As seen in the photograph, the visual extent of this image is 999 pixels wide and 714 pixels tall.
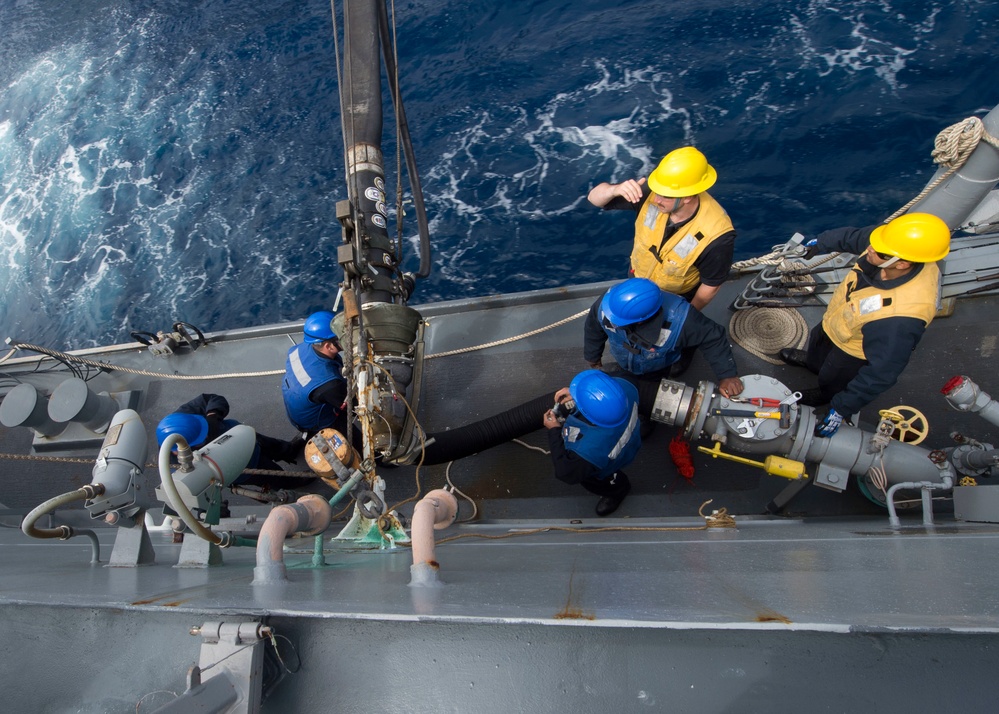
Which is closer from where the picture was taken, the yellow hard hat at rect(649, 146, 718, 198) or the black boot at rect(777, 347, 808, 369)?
the yellow hard hat at rect(649, 146, 718, 198)

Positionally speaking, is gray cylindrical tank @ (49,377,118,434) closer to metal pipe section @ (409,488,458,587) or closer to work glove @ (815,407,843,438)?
metal pipe section @ (409,488,458,587)

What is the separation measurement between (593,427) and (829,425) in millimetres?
1398

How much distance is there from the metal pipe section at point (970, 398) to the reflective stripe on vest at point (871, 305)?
0.38m

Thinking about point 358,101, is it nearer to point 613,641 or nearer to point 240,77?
point 613,641

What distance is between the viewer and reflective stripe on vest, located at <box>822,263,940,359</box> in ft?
10.4

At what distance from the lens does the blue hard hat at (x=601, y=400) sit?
3373 mm

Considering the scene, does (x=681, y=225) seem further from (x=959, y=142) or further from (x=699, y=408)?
(x=959, y=142)

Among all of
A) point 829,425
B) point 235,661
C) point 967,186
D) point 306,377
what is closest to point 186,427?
point 306,377

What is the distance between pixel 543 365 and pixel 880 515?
8.44ft

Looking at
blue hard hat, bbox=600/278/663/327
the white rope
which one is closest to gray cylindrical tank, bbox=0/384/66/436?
the white rope

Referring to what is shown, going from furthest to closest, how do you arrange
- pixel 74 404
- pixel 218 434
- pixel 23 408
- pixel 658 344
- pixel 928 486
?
pixel 74 404 → pixel 23 408 → pixel 218 434 → pixel 658 344 → pixel 928 486

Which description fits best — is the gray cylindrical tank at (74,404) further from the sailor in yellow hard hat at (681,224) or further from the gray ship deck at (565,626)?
the sailor in yellow hard hat at (681,224)

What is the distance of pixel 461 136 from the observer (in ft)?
26.6

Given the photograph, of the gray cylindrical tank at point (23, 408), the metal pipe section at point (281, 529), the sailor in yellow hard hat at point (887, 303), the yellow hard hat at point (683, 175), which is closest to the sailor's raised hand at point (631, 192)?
the yellow hard hat at point (683, 175)
